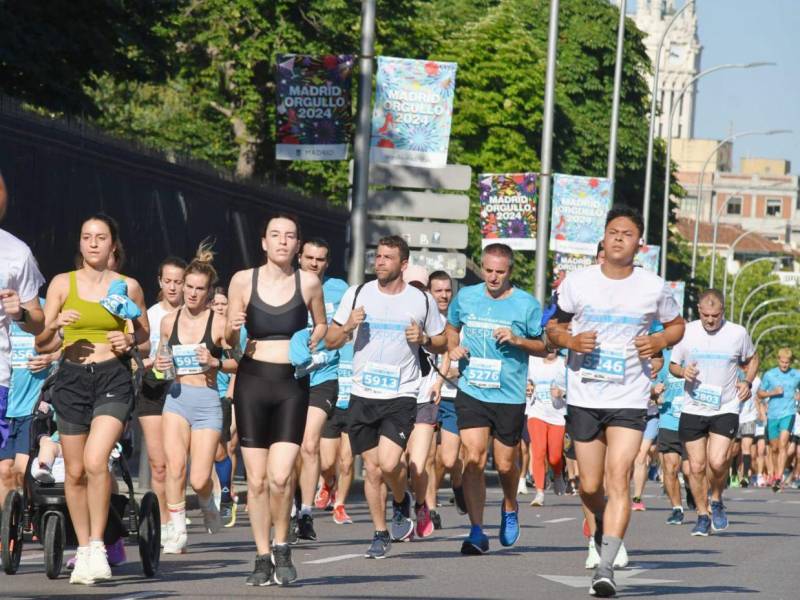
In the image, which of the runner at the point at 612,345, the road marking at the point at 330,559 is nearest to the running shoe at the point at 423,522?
the road marking at the point at 330,559

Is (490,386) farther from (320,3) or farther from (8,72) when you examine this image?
(320,3)

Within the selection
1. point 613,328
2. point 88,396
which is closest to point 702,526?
point 613,328

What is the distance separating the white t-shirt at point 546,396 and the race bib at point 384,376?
25.7 ft

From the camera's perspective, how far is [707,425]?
17.4m

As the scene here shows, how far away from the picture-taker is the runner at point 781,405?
33.2 metres

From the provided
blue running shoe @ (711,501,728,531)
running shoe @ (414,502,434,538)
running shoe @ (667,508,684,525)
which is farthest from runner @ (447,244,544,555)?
running shoe @ (667,508,684,525)

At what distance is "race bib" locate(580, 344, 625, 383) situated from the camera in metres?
11.3

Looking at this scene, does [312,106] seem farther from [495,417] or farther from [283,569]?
[283,569]

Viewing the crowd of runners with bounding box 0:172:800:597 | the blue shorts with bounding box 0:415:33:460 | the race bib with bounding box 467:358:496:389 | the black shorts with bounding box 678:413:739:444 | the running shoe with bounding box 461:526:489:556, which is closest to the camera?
the crowd of runners with bounding box 0:172:800:597

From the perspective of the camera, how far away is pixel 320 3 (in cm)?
3969

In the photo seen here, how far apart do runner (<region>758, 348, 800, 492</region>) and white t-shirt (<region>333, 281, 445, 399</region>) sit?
20321mm

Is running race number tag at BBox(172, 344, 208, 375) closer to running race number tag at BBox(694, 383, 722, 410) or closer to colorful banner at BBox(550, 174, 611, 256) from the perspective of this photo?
running race number tag at BBox(694, 383, 722, 410)

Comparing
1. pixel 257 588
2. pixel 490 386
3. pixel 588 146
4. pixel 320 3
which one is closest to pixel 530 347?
pixel 490 386

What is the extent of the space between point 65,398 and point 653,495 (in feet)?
60.5
